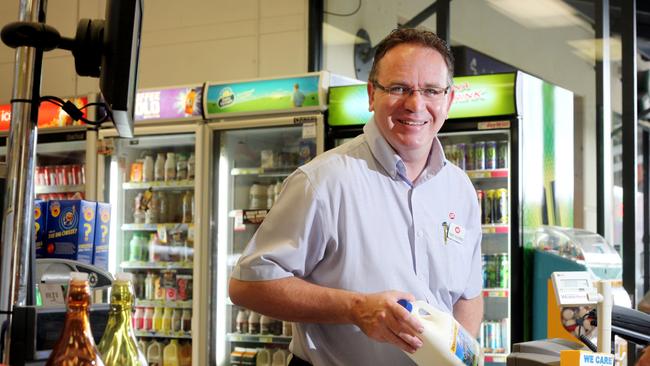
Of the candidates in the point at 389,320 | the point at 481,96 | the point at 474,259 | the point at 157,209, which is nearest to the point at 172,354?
the point at 157,209

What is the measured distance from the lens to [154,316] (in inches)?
253

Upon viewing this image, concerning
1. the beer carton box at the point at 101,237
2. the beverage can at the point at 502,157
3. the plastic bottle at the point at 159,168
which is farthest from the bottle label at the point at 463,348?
the plastic bottle at the point at 159,168

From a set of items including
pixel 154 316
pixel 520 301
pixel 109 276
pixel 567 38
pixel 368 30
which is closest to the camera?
pixel 109 276

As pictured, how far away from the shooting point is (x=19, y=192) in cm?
155

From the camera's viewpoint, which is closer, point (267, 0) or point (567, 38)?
point (267, 0)

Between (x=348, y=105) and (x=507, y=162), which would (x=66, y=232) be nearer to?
(x=348, y=105)

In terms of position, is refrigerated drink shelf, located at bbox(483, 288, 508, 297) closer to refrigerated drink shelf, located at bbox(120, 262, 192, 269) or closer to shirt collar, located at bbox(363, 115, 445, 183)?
refrigerated drink shelf, located at bbox(120, 262, 192, 269)

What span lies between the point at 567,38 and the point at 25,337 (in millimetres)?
8138

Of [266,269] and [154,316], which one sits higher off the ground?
[266,269]

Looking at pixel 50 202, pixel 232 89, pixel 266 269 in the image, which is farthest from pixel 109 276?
pixel 232 89

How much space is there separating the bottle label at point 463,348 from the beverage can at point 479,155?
360cm

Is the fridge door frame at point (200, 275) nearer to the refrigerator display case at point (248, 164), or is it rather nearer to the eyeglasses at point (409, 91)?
the refrigerator display case at point (248, 164)

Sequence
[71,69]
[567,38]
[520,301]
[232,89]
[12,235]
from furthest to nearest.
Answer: [567,38] < [71,69] < [232,89] < [520,301] < [12,235]

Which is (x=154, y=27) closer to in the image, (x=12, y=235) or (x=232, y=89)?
(x=232, y=89)
